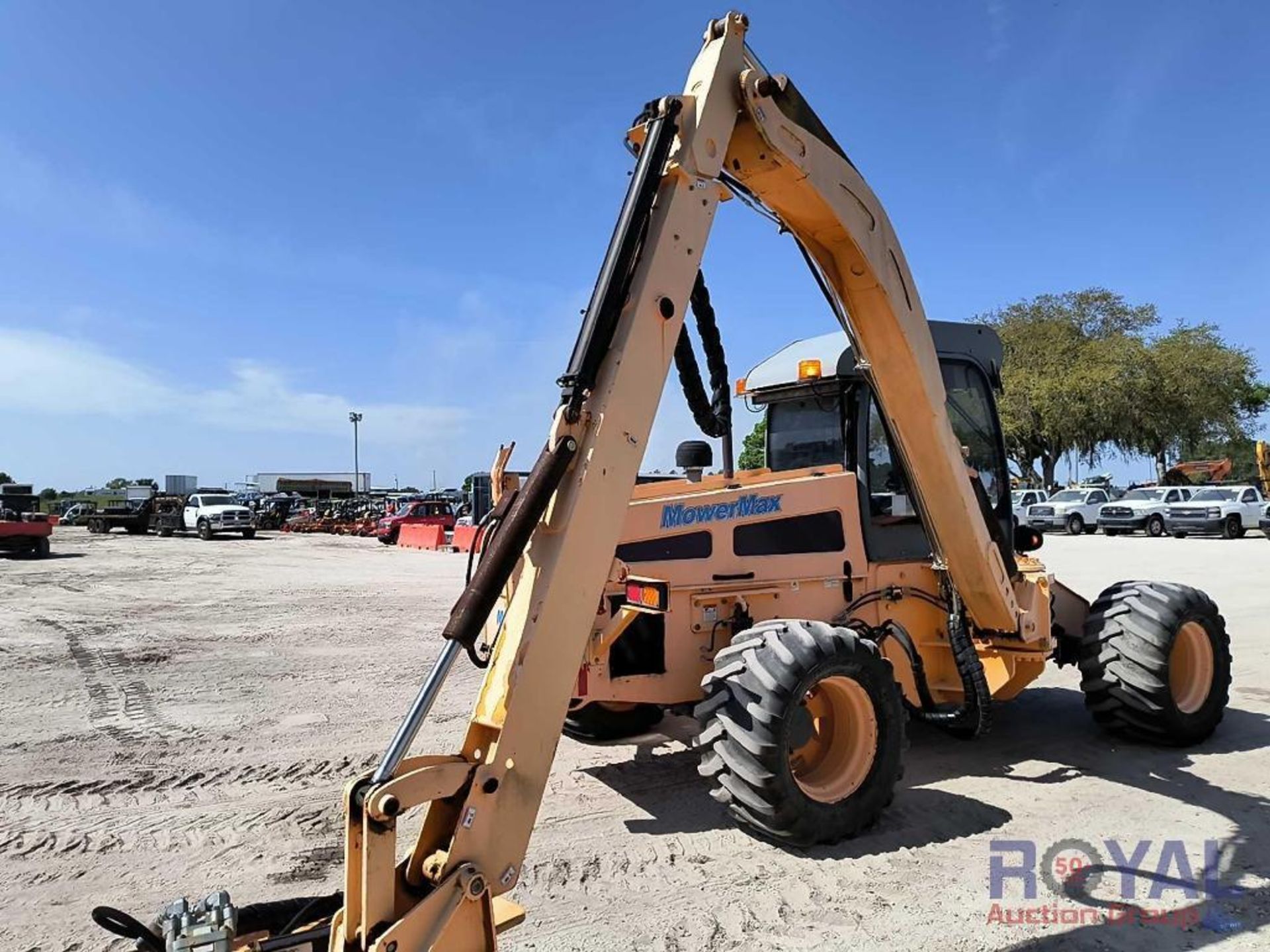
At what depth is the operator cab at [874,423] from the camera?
5840 millimetres

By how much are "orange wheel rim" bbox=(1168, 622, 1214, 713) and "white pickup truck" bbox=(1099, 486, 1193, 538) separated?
83.3ft

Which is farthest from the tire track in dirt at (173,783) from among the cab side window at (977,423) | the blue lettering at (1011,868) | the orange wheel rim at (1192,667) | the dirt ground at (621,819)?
the orange wheel rim at (1192,667)

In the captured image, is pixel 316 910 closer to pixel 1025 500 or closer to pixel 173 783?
pixel 173 783

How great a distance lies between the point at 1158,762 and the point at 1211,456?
2469 inches

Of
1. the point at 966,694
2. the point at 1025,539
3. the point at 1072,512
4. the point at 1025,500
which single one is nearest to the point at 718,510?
the point at 966,694

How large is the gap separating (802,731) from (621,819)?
1139mm

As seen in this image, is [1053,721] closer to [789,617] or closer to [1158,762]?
[1158,762]

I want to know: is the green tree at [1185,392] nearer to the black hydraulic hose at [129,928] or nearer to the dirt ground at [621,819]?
the dirt ground at [621,819]

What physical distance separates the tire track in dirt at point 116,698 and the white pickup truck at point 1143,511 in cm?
2915

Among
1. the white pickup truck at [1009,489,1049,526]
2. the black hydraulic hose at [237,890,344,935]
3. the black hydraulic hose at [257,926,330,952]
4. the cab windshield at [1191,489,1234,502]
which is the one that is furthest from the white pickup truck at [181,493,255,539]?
the black hydraulic hose at [257,926,330,952]

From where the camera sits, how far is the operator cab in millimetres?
5840

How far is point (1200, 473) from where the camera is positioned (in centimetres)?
4150

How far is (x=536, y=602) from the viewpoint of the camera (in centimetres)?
293

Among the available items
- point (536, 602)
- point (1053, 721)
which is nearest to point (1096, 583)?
point (1053, 721)
